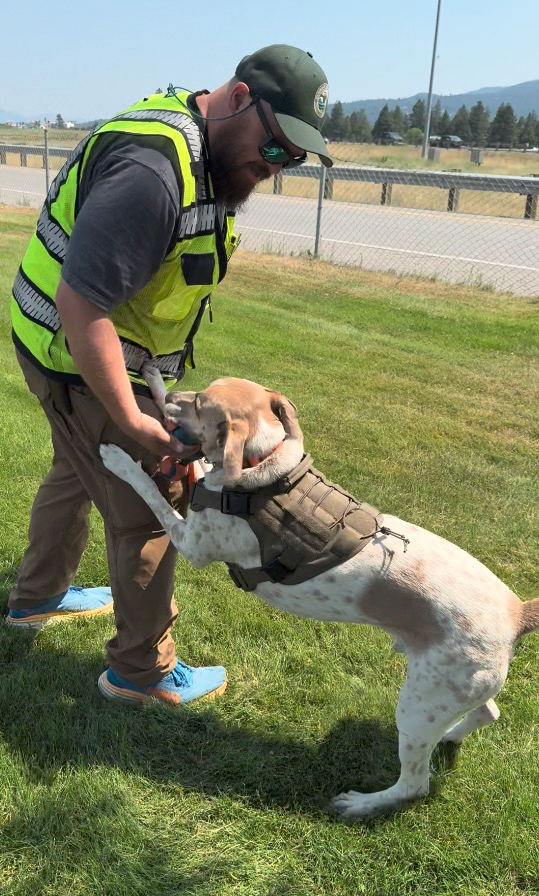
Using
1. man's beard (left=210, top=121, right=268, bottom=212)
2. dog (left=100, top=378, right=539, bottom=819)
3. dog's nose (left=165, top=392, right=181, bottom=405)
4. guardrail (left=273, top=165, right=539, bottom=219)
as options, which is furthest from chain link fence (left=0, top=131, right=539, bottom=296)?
dog (left=100, top=378, right=539, bottom=819)

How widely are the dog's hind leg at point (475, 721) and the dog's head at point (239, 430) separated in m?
1.28

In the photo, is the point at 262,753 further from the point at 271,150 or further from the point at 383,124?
the point at 383,124

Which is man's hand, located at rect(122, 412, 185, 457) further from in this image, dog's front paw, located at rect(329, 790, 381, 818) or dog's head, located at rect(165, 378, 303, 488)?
dog's front paw, located at rect(329, 790, 381, 818)

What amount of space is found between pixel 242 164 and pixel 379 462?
11.3ft

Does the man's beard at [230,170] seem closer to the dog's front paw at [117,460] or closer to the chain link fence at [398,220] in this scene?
the dog's front paw at [117,460]

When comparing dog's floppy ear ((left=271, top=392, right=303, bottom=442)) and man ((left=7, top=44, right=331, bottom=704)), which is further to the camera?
dog's floppy ear ((left=271, top=392, right=303, bottom=442))

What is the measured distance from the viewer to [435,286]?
11.9 m

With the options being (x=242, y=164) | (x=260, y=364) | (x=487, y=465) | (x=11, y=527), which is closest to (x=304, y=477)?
(x=242, y=164)

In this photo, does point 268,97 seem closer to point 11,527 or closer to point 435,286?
point 11,527

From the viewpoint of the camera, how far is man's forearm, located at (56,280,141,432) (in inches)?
88.1

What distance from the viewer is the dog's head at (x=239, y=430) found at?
8.69ft

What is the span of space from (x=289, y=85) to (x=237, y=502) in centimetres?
145

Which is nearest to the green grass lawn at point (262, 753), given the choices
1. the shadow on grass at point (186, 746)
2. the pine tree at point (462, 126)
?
the shadow on grass at point (186, 746)

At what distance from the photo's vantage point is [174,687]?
322cm
